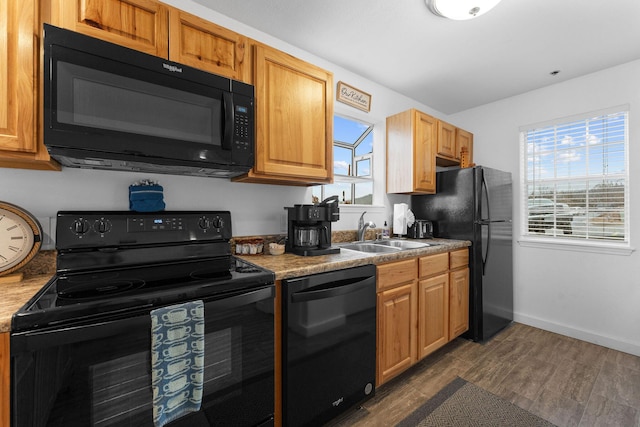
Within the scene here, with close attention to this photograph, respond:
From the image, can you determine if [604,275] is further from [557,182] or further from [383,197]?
[383,197]

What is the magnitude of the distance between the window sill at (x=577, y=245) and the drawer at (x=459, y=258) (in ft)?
3.29

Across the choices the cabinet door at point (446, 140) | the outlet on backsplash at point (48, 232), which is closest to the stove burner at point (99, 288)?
the outlet on backsplash at point (48, 232)

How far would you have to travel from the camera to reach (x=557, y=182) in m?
2.93

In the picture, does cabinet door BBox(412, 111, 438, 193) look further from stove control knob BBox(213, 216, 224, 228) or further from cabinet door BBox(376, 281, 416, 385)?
stove control knob BBox(213, 216, 224, 228)

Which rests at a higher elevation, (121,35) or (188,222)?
(121,35)

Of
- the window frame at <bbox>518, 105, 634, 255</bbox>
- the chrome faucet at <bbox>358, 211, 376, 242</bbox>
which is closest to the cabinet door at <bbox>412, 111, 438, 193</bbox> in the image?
the chrome faucet at <bbox>358, 211, 376, 242</bbox>

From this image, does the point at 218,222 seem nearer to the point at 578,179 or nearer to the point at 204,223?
the point at 204,223

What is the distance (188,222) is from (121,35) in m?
0.92

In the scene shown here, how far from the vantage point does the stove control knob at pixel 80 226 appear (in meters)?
1.25

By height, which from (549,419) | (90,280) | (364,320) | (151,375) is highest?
(90,280)

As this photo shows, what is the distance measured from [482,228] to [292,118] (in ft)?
6.82

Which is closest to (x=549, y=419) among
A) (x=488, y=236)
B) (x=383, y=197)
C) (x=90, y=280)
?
(x=488, y=236)

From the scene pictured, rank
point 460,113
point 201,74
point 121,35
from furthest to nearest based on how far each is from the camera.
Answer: point 460,113, point 201,74, point 121,35

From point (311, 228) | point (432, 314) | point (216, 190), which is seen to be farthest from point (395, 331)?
point (216, 190)
